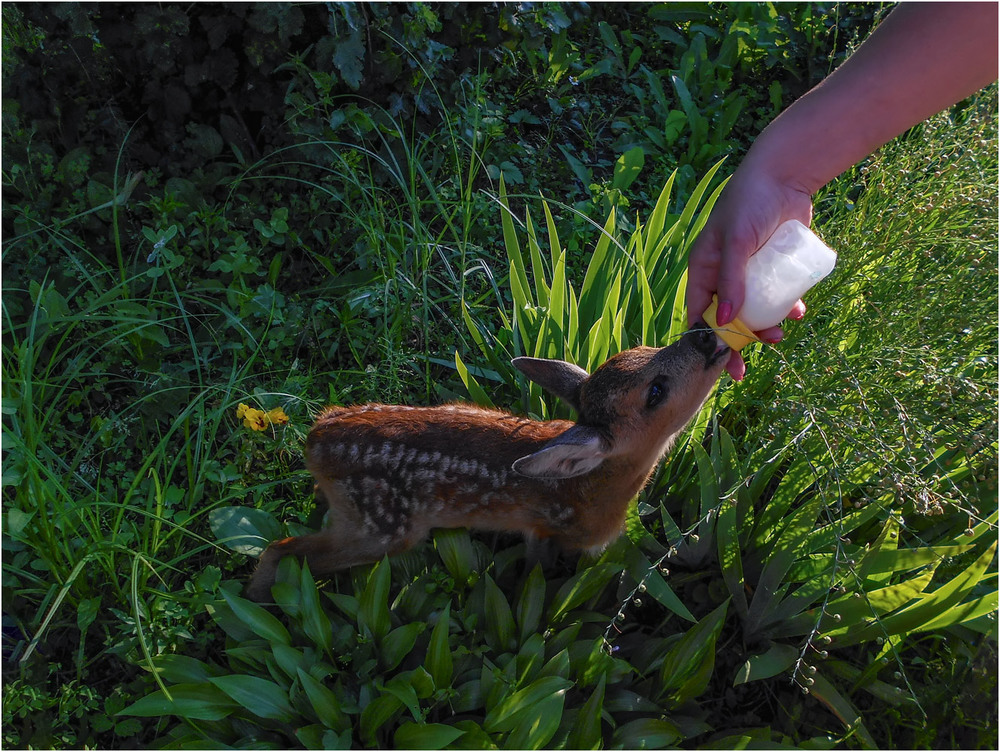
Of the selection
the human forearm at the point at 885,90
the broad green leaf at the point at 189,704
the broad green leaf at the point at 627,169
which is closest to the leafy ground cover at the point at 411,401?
the broad green leaf at the point at 189,704

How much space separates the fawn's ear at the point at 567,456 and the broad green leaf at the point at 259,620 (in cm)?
99

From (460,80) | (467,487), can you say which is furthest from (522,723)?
(460,80)

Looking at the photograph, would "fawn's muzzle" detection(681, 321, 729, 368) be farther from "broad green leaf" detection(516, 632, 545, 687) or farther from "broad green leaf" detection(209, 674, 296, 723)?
"broad green leaf" detection(209, 674, 296, 723)

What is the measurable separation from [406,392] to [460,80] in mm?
1851

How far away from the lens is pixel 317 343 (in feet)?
12.7

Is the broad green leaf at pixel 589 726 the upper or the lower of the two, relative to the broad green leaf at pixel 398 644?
lower

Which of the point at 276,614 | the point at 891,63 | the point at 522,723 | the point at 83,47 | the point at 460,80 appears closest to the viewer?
the point at 891,63

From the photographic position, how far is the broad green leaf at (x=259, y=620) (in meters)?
2.68

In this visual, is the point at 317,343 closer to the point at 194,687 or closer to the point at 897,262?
the point at 194,687

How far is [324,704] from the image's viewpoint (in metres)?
2.49

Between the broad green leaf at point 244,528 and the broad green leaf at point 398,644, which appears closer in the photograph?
the broad green leaf at point 398,644

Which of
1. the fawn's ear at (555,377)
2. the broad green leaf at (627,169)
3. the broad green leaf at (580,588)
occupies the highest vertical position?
the fawn's ear at (555,377)

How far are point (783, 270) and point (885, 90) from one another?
57 cm

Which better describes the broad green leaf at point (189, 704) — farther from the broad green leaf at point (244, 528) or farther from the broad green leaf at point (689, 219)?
the broad green leaf at point (689, 219)
